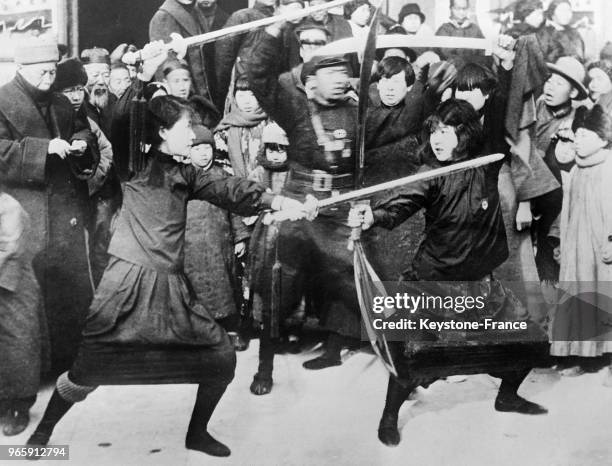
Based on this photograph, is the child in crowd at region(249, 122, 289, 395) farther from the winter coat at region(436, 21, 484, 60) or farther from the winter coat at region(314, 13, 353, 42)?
the winter coat at region(436, 21, 484, 60)

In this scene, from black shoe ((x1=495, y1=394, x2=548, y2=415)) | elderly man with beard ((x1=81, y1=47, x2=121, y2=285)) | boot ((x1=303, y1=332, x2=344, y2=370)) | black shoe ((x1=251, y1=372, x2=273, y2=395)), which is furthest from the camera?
black shoe ((x1=495, y1=394, x2=548, y2=415))

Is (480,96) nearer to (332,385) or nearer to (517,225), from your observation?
(517,225)

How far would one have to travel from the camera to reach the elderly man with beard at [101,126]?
4.27 metres

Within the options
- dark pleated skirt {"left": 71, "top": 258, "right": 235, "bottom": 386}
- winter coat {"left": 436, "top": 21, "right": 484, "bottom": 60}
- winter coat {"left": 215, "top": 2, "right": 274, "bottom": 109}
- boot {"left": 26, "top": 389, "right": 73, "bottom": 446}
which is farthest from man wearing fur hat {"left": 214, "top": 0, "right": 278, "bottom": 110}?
boot {"left": 26, "top": 389, "right": 73, "bottom": 446}

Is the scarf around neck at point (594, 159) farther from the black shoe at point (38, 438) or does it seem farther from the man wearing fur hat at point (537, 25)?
the black shoe at point (38, 438)

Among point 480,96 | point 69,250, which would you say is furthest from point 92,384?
point 480,96

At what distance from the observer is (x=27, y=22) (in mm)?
4293

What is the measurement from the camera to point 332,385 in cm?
446


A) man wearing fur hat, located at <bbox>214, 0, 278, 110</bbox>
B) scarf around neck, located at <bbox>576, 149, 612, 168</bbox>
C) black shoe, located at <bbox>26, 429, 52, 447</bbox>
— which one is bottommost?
black shoe, located at <bbox>26, 429, 52, 447</bbox>

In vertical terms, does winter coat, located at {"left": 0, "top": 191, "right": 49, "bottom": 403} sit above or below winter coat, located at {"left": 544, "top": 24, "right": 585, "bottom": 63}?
below

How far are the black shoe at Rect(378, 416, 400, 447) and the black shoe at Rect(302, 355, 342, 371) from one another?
45 centimetres

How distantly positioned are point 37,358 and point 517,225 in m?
3.10

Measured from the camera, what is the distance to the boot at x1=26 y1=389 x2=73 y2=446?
416 cm

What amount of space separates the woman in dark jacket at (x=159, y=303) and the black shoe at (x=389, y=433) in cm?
98
